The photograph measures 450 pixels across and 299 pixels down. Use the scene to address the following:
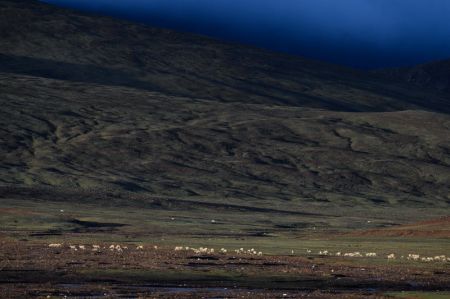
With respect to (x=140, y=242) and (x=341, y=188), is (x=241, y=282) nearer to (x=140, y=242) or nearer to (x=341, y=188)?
(x=140, y=242)

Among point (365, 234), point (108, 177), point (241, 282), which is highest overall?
point (241, 282)

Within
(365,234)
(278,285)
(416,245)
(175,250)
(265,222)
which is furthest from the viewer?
(265,222)

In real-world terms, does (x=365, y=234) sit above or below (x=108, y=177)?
above

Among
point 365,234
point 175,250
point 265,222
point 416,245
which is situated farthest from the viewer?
point 265,222

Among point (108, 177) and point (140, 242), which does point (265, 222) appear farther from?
point (108, 177)

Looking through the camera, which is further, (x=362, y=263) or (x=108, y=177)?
(x=108, y=177)

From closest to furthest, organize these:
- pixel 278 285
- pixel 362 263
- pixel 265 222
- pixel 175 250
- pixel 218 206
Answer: pixel 278 285, pixel 362 263, pixel 175 250, pixel 265 222, pixel 218 206

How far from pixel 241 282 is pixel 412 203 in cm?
13196

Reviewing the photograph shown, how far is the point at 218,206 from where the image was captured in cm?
14738

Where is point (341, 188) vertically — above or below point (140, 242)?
below

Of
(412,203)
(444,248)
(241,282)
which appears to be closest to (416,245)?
(444,248)

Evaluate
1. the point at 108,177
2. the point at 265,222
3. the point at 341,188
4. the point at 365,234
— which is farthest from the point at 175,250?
the point at 341,188

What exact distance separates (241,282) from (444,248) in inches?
1155

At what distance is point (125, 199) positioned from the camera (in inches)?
5856
